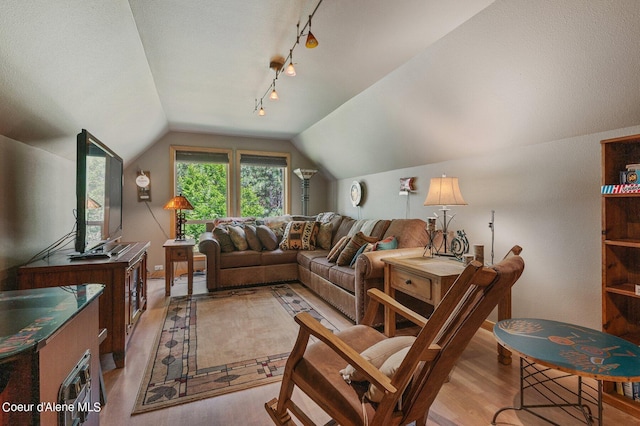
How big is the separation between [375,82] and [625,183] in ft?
6.75

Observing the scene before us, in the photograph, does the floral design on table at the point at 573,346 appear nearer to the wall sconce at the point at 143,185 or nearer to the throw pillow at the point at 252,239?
the throw pillow at the point at 252,239

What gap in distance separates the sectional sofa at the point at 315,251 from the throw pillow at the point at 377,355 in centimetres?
121

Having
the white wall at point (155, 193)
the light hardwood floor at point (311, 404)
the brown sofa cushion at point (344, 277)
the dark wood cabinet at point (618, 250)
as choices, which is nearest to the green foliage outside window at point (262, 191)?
the white wall at point (155, 193)

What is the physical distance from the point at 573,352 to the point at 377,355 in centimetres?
94

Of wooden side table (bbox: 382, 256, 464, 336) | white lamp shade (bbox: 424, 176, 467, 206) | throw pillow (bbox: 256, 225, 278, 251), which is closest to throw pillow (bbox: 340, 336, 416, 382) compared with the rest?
wooden side table (bbox: 382, 256, 464, 336)

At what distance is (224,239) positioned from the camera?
411 cm

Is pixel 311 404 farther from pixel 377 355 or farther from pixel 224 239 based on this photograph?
pixel 224 239

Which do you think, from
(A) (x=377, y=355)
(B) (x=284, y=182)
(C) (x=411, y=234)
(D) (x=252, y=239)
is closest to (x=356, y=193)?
(B) (x=284, y=182)

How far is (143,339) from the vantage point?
256cm

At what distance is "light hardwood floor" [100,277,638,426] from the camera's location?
5.23 ft

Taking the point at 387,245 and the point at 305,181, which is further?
the point at 305,181

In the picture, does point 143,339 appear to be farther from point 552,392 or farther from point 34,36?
point 552,392

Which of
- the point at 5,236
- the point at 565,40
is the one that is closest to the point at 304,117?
the point at 565,40

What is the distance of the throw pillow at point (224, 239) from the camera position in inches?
161
